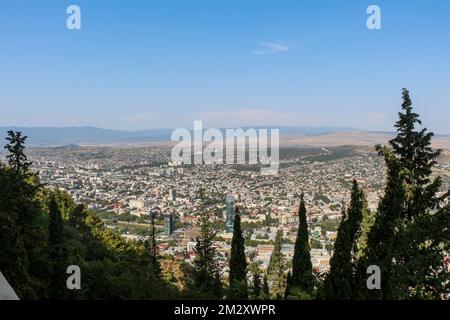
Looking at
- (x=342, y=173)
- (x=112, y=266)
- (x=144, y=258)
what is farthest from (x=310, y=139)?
(x=112, y=266)

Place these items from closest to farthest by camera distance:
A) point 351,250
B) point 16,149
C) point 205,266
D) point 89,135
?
1. point 351,250
2. point 16,149
3. point 205,266
4. point 89,135

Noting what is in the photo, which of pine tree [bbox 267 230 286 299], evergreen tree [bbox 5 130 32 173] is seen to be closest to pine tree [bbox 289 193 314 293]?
pine tree [bbox 267 230 286 299]

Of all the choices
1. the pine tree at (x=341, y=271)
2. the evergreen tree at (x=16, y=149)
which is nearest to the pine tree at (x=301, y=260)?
the pine tree at (x=341, y=271)

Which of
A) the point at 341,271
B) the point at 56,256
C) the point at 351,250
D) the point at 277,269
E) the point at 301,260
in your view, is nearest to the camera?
the point at 341,271

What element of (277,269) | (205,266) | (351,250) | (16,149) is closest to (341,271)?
(351,250)

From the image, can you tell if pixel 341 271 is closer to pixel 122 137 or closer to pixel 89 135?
pixel 122 137

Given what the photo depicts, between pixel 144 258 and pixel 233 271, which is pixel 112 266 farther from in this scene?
pixel 144 258
